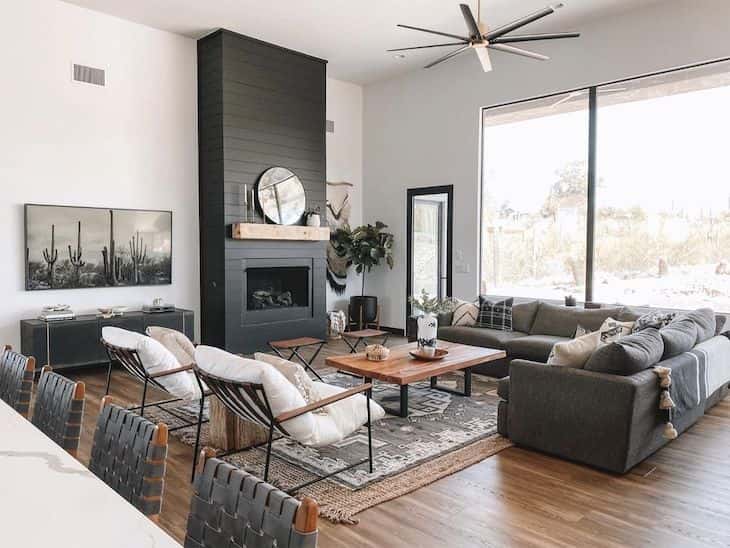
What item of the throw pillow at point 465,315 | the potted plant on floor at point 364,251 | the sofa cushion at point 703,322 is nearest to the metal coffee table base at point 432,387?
the throw pillow at point 465,315

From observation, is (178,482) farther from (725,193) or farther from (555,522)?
(725,193)

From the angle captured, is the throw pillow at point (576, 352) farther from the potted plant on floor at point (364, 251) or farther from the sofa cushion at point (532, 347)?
the potted plant on floor at point (364, 251)

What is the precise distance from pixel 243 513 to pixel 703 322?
178 inches

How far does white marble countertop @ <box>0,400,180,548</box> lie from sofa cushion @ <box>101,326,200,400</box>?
2187 millimetres

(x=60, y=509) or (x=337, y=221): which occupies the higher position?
(x=337, y=221)

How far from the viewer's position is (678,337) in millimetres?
3994

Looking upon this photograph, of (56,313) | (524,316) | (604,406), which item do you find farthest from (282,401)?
(524,316)

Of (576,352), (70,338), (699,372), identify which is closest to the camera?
(576,352)

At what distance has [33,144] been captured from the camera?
19.5ft

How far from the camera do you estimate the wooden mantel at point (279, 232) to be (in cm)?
700

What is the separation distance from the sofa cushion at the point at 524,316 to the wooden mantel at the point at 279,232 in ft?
9.47

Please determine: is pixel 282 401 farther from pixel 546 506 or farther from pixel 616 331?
pixel 616 331

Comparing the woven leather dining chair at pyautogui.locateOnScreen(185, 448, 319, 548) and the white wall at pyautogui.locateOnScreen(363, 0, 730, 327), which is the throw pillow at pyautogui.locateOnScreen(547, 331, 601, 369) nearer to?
the woven leather dining chair at pyautogui.locateOnScreen(185, 448, 319, 548)

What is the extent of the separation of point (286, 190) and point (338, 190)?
152 cm
